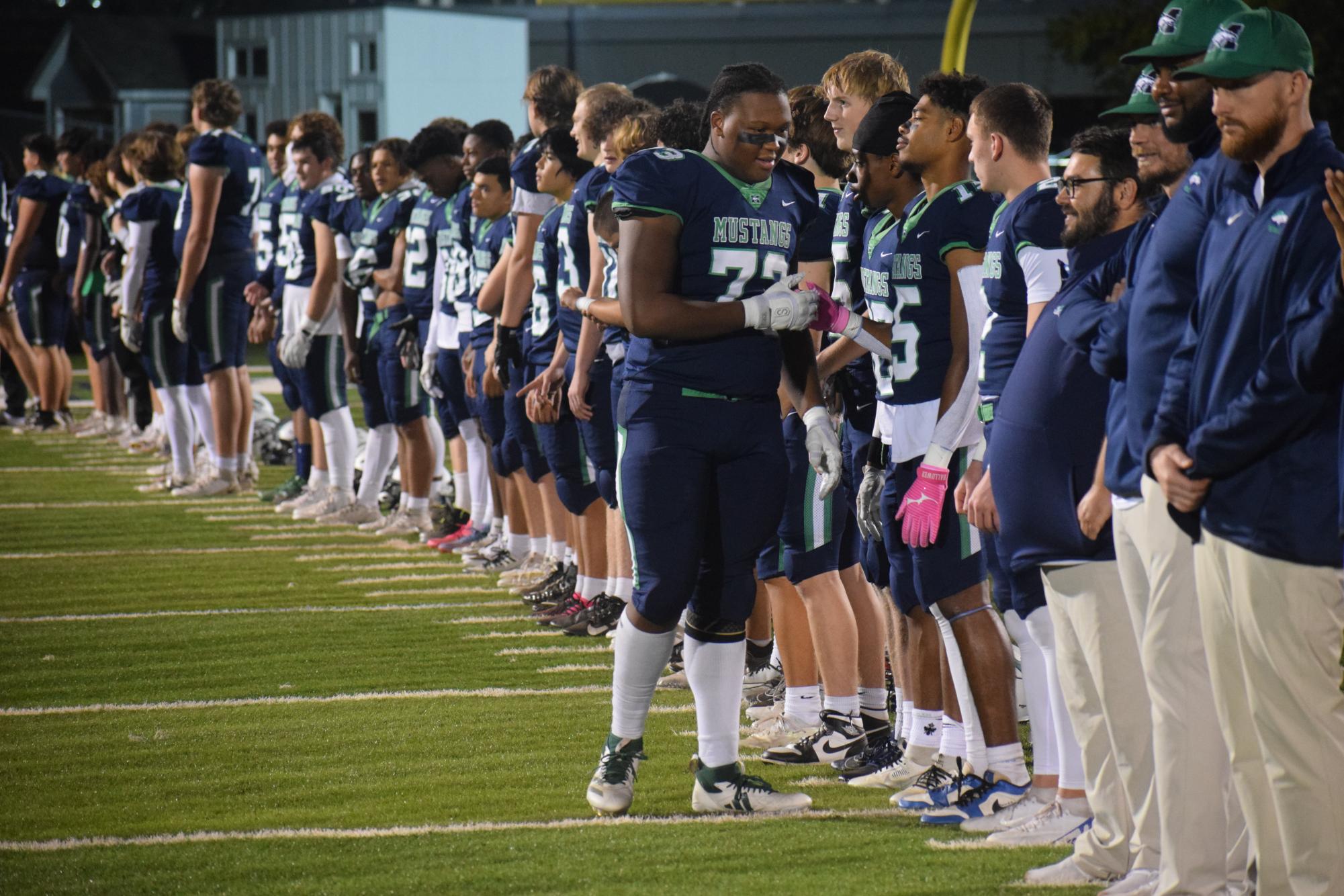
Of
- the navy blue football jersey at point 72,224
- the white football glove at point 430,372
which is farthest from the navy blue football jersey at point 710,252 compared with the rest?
the navy blue football jersey at point 72,224

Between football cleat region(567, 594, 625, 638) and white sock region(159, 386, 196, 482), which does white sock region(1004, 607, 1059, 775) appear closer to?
football cleat region(567, 594, 625, 638)

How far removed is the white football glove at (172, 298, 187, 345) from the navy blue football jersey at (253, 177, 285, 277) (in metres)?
0.60

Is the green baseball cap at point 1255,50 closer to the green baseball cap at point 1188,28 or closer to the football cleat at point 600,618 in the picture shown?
the green baseball cap at point 1188,28

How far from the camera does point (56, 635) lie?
683cm

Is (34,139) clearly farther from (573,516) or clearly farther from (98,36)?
(98,36)

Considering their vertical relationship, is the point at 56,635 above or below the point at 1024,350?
below

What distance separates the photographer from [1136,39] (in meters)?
24.2

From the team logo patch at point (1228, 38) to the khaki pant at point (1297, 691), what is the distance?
879 mm

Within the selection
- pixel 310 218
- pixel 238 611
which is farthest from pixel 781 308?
pixel 310 218

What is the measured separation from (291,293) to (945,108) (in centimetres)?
615

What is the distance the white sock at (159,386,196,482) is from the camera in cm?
1070

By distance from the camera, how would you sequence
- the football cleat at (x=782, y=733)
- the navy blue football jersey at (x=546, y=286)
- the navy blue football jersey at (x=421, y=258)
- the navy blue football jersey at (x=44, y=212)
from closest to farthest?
1. the football cleat at (x=782, y=733)
2. the navy blue football jersey at (x=546, y=286)
3. the navy blue football jersey at (x=421, y=258)
4. the navy blue football jersey at (x=44, y=212)

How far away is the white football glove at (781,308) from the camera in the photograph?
420cm

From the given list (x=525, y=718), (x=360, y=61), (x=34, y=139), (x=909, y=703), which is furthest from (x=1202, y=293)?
(x=360, y=61)
